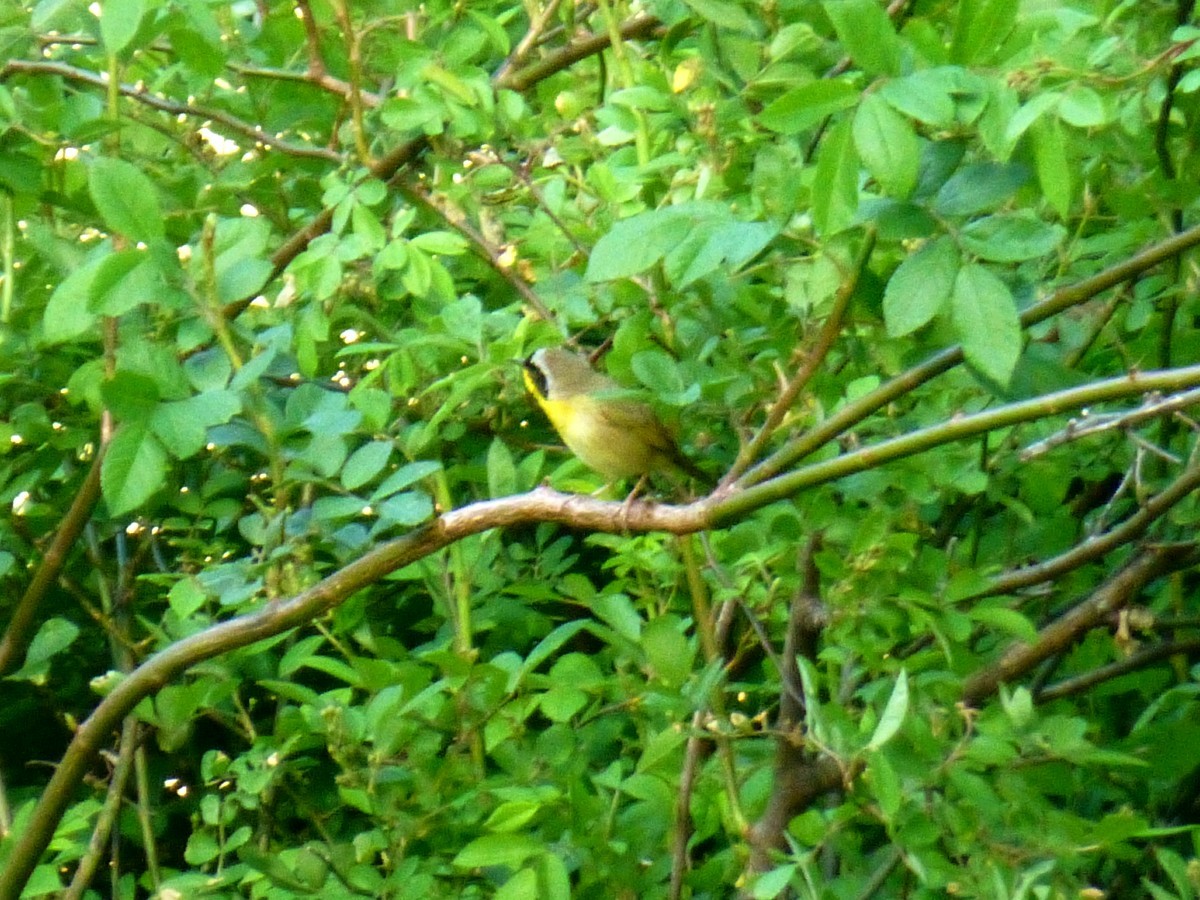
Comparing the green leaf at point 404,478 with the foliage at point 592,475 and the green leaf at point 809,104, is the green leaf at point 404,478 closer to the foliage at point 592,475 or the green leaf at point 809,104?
the foliage at point 592,475

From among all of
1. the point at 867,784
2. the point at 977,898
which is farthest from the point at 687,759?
the point at 977,898

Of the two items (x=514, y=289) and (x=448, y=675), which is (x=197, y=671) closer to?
(x=448, y=675)

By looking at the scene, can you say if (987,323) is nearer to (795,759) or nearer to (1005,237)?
(1005,237)

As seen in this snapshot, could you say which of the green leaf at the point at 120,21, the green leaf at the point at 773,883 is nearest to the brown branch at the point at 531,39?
the green leaf at the point at 120,21

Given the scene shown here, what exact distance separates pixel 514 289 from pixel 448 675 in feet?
2.15

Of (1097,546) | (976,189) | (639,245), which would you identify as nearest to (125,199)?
(639,245)

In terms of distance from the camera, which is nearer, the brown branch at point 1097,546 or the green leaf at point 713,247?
the green leaf at point 713,247

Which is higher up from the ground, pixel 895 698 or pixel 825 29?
pixel 825 29

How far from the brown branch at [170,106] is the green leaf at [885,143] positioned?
1.08 m

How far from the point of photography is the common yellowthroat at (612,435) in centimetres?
272

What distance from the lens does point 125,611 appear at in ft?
9.21

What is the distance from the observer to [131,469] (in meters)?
1.81

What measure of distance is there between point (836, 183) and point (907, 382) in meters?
0.32

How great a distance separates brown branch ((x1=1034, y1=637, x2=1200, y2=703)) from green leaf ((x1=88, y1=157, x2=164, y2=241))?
4.98 feet
